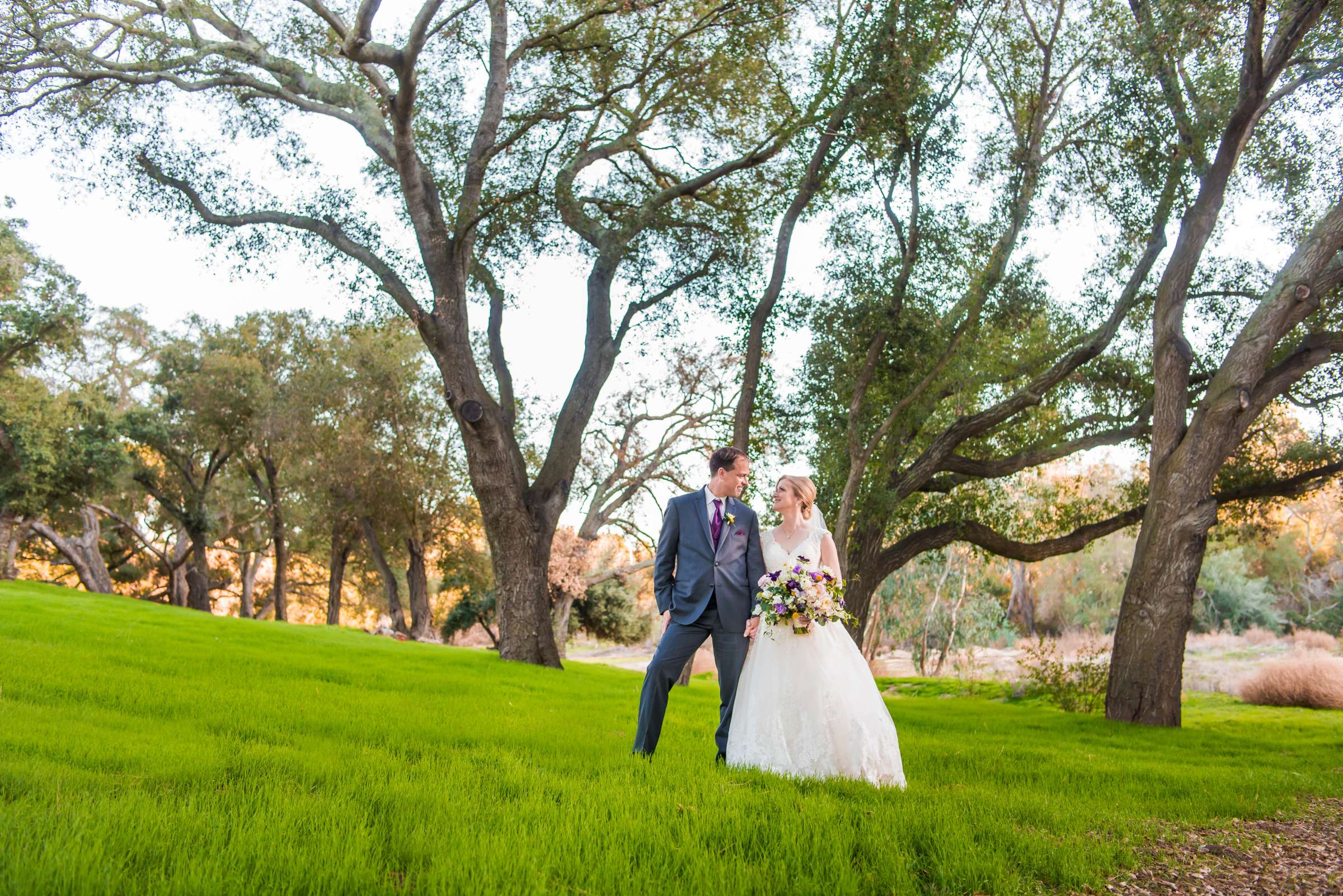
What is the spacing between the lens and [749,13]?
14.4m

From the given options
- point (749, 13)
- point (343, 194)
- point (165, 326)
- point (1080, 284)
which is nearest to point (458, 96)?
point (343, 194)

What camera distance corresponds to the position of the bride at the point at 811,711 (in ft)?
19.9

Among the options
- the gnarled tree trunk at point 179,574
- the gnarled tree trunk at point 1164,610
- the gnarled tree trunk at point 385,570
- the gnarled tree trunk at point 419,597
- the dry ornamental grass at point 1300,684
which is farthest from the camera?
the gnarled tree trunk at point 179,574

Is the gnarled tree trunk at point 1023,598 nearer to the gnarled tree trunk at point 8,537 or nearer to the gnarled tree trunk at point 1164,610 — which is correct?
the gnarled tree trunk at point 1164,610

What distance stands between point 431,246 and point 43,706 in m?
10.2

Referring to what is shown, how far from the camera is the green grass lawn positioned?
331 cm

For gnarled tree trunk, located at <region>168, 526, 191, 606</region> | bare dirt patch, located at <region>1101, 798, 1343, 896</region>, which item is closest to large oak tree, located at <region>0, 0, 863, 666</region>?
bare dirt patch, located at <region>1101, 798, 1343, 896</region>

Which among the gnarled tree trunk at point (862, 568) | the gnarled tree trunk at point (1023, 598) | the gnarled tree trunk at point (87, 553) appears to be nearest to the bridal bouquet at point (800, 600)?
the gnarled tree trunk at point (862, 568)

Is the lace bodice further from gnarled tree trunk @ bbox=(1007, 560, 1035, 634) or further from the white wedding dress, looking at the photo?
gnarled tree trunk @ bbox=(1007, 560, 1035, 634)

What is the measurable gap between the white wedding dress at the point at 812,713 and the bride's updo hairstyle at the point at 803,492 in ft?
1.93

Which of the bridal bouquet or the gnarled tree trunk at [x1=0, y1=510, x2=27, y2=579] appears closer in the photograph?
the bridal bouquet

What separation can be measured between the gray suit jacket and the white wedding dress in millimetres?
305

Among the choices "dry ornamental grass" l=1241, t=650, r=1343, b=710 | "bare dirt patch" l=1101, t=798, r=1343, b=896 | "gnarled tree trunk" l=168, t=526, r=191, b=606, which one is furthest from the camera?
"gnarled tree trunk" l=168, t=526, r=191, b=606

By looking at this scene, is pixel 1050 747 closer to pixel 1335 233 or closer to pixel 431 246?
pixel 1335 233
